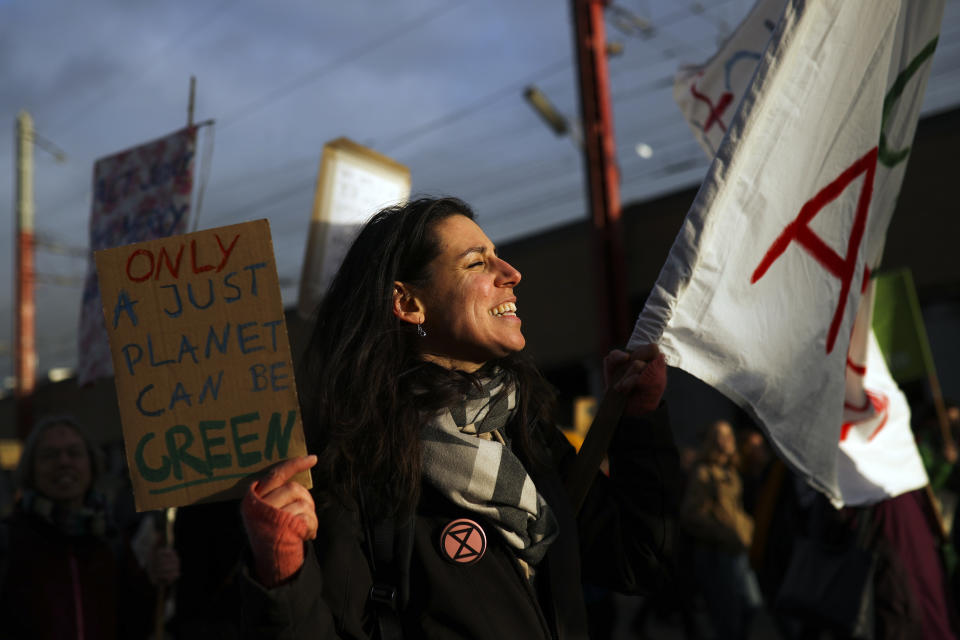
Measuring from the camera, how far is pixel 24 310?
61.8 feet

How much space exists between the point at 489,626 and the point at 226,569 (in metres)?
1.78

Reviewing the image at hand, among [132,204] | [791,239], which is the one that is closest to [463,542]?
[791,239]

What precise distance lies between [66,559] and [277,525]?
7.29 ft

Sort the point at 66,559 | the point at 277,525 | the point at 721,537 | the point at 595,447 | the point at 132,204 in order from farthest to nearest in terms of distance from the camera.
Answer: the point at 721,537 < the point at 132,204 < the point at 66,559 < the point at 595,447 < the point at 277,525

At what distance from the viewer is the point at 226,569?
326 cm

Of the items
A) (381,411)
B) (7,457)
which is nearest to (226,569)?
(381,411)

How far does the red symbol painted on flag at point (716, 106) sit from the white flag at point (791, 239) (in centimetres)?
136

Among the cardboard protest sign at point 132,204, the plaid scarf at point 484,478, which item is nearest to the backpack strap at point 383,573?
the plaid scarf at point 484,478

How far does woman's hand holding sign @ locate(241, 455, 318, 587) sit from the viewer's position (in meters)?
1.60

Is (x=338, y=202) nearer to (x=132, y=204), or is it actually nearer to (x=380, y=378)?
(x=132, y=204)

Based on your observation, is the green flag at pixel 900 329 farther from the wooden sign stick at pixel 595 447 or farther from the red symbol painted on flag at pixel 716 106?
the wooden sign stick at pixel 595 447

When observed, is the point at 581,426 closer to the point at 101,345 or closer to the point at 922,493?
the point at 922,493

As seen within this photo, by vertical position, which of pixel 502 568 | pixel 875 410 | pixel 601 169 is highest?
pixel 601 169

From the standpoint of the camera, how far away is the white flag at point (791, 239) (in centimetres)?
211
